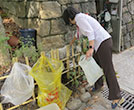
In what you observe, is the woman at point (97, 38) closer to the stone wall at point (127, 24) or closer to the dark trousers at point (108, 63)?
the dark trousers at point (108, 63)

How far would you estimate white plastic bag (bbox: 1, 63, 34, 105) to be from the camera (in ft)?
6.29

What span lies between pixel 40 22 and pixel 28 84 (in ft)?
4.19

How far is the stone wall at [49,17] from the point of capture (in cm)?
255

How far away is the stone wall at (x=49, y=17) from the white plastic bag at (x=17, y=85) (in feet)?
2.98

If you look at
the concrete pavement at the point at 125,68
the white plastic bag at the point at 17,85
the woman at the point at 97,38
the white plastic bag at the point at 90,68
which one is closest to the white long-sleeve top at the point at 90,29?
the woman at the point at 97,38

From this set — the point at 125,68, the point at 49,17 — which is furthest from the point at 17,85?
the point at 125,68

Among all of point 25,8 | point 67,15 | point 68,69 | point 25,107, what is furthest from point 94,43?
point 25,8

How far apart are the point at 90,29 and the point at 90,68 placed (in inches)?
29.7

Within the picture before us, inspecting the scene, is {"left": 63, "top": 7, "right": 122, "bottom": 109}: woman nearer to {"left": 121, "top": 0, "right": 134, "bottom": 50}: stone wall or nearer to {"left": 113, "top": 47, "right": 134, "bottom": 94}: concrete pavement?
{"left": 113, "top": 47, "right": 134, "bottom": 94}: concrete pavement

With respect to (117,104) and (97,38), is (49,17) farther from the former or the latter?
(117,104)

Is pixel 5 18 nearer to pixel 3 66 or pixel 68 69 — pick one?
pixel 3 66

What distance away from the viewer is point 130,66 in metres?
3.86

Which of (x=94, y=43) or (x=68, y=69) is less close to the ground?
(x=94, y=43)

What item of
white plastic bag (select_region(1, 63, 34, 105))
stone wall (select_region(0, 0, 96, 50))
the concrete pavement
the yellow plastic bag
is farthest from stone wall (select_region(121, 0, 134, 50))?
white plastic bag (select_region(1, 63, 34, 105))
